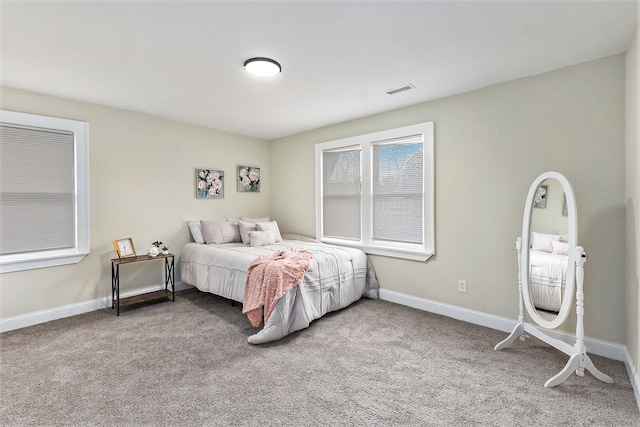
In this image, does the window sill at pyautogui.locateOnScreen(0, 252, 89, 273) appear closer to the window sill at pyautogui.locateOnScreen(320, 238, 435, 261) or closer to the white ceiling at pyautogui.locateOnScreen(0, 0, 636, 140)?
the white ceiling at pyautogui.locateOnScreen(0, 0, 636, 140)

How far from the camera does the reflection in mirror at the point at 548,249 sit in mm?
2359

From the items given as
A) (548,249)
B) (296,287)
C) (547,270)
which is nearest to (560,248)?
(548,249)

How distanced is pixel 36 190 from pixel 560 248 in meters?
5.02

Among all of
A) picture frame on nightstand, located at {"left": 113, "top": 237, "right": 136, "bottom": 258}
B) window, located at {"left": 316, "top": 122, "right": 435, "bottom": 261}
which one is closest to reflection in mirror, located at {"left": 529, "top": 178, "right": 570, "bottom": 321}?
window, located at {"left": 316, "top": 122, "right": 435, "bottom": 261}

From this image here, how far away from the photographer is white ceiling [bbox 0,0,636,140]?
73.3 inches

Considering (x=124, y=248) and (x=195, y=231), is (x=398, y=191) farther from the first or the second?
(x=124, y=248)

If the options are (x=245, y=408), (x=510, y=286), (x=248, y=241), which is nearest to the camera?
(x=245, y=408)

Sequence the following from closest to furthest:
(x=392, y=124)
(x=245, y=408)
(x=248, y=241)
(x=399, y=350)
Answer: (x=245, y=408) → (x=399, y=350) → (x=392, y=124) → (x=248, y=241)

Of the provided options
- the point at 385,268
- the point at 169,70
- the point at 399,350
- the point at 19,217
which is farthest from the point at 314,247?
the point at 19,217

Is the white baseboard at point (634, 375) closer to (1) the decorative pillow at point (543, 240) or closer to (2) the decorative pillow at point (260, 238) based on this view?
(1) the decorative pillow at point (543, 240)

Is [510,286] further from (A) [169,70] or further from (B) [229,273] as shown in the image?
(A) [169,70]

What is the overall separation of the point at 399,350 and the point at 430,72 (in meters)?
2.49

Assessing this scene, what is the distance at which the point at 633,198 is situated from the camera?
2080mm

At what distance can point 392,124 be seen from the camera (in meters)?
3.81
